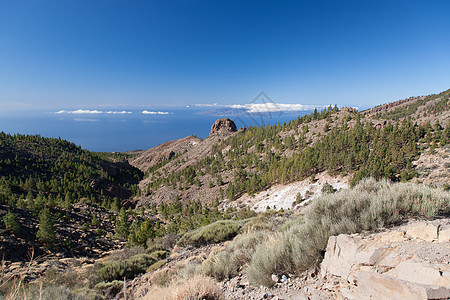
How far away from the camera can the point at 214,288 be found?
3631mm

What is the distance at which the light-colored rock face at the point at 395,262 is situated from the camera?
230cm

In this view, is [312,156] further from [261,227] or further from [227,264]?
[227,264]

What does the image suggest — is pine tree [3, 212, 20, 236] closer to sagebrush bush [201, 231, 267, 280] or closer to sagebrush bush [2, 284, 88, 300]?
sagebrush bush [2, 284, 88, 300]

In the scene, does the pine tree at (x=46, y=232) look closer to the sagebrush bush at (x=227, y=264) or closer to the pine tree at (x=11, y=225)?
the pine tree at (x=11, y=225)

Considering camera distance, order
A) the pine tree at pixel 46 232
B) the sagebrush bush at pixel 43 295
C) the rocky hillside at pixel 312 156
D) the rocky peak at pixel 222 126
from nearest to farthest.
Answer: the sagebrush bush at pixel 43 295, the pine tree at pixel 46 232, the rocky hillside at pixel 312 156, the rocky peak at pixel 222 126

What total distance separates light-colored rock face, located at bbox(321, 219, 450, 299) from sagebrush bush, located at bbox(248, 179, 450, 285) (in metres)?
0.36

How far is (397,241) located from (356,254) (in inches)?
29.4

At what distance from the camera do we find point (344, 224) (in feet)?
13.7

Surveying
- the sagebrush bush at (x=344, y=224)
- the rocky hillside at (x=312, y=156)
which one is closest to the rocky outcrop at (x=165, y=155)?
the rocky hillside at (x=312, y=156)

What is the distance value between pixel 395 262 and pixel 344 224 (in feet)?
4.52

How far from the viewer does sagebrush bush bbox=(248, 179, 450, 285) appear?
Result: 399 cm

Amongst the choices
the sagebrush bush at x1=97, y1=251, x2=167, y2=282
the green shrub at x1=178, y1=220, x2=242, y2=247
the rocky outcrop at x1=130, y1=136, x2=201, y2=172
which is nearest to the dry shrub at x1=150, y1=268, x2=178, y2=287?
the sagebrush bush at x1=97, y1=251, x2=167, y2=282

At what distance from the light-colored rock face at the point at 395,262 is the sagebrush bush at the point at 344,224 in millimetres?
361

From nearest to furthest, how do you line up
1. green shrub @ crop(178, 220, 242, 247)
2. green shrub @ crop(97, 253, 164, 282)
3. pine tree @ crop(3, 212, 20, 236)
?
green shrub @ crop(97, 253, 164, 282)
green shrub @ crop(178, 220, 242, 247)
pine tree @ crop(3, 212, 20, 236)
